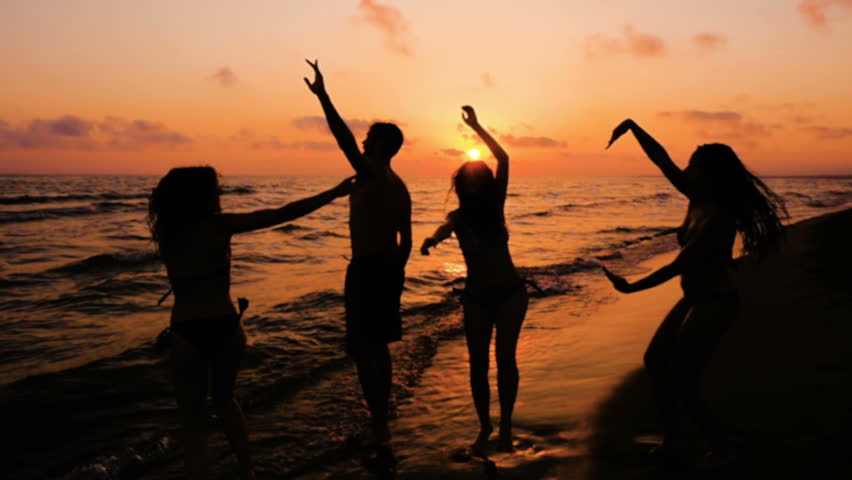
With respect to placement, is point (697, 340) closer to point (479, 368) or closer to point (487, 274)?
point (487, 274)

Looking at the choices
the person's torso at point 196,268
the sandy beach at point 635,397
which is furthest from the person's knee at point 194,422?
the sandy beach at point 635,397

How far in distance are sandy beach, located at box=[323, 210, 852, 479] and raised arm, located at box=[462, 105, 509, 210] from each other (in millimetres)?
1860

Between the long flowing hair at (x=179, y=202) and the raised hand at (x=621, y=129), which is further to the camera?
the raised hand at (x=621, y=129)

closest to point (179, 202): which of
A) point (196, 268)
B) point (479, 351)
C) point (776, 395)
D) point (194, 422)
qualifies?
point (196, 268)

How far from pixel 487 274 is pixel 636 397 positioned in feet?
7.36

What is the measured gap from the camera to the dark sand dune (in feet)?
12.0

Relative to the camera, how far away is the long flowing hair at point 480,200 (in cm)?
411

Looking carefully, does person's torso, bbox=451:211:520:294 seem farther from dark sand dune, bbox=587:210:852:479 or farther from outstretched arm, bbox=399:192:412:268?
dark sand dune, bbox=587:210:852:479

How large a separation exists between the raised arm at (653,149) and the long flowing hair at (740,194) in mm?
591

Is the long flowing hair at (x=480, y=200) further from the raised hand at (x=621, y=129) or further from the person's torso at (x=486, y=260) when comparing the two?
the raised hand at (x=621, y=129)

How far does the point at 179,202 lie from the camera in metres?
3.45

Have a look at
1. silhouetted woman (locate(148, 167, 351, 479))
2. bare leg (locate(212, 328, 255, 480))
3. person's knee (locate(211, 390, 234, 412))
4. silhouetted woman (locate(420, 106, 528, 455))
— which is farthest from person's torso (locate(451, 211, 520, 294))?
person's knee (locate(211, 390, 234, 412))

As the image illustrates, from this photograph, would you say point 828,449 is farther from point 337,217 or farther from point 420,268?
point 337,217

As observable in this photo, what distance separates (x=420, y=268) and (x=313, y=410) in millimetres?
9936
